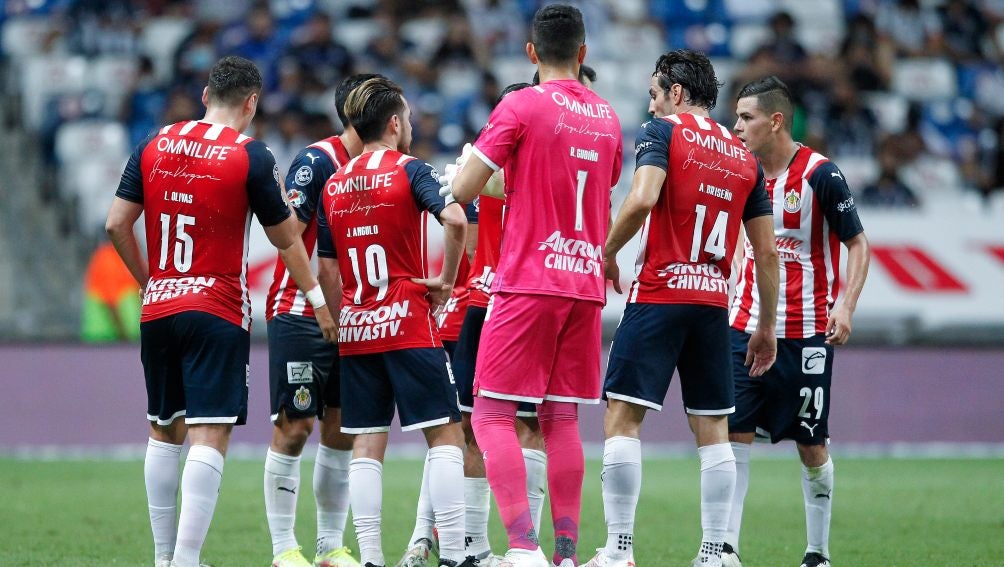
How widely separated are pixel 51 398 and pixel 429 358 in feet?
27.9

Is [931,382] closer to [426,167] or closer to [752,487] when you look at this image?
[752,487]

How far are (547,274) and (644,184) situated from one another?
705 mm

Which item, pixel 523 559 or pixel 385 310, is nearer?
pixel 523 559

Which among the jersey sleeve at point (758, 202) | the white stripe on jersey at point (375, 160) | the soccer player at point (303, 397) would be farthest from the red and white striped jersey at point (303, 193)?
the jersey sleeve at point (758, 202)

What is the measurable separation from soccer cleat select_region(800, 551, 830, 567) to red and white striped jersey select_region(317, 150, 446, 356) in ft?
7.76

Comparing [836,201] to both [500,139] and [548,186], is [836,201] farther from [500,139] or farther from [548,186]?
[500,139]

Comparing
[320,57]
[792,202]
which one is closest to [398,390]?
[792,202]

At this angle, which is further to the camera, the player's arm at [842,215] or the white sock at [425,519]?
the player's arm at [842,215]

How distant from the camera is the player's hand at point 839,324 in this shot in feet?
24.0

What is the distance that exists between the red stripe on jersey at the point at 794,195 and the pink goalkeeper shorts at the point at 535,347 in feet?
6.28

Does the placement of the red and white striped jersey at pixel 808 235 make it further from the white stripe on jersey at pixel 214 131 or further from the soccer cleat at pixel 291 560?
the white stripe on jersey at pixel 214 131

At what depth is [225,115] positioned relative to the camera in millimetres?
6633

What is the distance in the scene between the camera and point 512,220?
6.22 metres

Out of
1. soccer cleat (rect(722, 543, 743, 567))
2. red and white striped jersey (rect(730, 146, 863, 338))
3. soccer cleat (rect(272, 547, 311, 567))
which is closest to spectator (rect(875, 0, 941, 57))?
red and white striped jersey (rect(730, 146, 863, 338))
